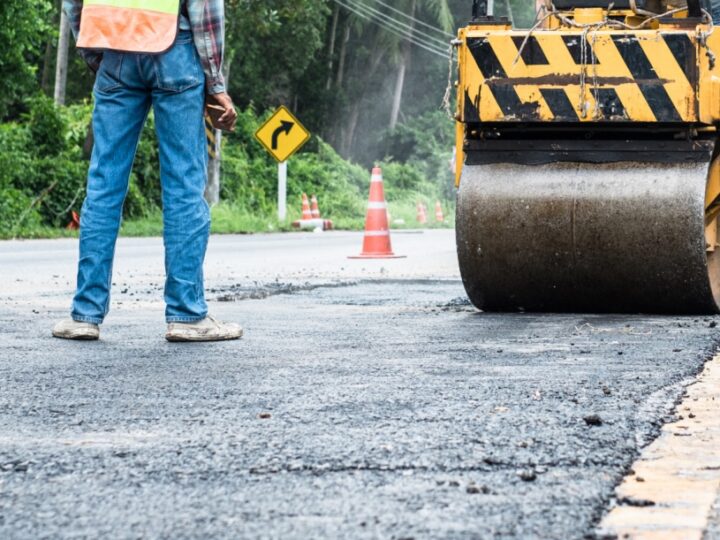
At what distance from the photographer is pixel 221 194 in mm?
31625

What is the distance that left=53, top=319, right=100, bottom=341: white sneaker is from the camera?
18.1 ft

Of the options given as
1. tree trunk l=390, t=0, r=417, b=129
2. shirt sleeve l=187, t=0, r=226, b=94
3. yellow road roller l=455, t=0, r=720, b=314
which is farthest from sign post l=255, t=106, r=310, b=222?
tree trunk l=390, t=0, r=417, b=129

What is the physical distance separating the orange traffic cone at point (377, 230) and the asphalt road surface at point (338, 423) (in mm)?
7479

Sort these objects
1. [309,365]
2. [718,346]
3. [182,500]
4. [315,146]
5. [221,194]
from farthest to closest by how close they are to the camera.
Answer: [315,146]
[221,194]
[718,346]
[309,365]
[182,500]

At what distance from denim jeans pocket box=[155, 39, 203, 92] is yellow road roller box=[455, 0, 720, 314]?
60.9 inches

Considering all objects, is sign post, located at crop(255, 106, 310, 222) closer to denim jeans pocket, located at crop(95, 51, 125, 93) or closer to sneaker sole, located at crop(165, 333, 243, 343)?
denim jeans pocket, located at crop(95, 51, 125, 93)

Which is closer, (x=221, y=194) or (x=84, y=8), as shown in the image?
(x=84, y=8)

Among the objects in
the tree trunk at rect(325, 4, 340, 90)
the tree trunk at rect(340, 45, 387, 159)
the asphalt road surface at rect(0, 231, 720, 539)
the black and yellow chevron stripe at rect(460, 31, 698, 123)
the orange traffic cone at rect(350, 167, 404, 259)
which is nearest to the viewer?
the asphalt road surface at rect(0, 231, 720, 539)

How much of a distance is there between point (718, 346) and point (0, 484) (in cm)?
315

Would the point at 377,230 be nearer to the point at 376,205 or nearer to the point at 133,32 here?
the point at 376,205

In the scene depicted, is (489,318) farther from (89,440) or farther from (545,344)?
(89,440)

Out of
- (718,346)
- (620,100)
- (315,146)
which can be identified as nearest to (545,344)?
(718,346)

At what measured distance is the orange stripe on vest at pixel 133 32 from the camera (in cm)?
552

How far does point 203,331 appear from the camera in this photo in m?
5.55
